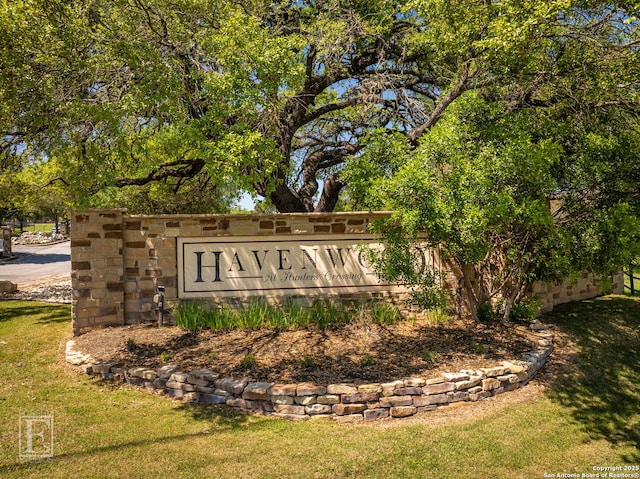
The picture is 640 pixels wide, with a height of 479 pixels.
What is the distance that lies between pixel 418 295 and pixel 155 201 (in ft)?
35.3

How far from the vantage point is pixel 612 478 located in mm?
3744

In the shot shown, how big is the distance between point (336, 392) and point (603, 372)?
3898 mm

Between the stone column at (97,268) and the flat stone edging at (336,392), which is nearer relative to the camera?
the flat stone edging at (336,392)

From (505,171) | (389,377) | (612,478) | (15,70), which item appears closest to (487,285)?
(505,171)

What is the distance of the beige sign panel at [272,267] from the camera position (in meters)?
7.24

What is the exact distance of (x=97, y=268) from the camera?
7098 millimetres

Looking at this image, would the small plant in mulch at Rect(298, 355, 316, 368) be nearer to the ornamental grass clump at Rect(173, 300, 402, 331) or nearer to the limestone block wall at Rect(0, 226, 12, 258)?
the ornamental grass clump at Rect(173, 300, 402, 331)

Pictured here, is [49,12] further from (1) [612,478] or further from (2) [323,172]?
(1) [612,478]

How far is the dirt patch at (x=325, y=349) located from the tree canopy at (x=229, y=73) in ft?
8.40

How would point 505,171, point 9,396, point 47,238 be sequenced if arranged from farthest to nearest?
point 47,238 → point 505,171 → point 9,396

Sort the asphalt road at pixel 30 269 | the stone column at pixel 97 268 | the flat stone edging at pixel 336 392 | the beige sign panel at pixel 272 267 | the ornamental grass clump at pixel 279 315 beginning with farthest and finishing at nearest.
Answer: the asphalt road at pixel 30 269 → the beige sign panel at pixel 272 267 → the stone column at pixel 97 268 → the ornamental grass clump at pixel 279 315 → the flat stone edging at pixel 336 392

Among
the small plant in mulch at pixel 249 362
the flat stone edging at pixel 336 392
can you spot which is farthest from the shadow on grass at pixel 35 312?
the small plant in mulch at pixel 249 362

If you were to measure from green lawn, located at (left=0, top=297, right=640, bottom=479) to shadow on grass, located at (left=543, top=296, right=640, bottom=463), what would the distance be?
0.9 inches

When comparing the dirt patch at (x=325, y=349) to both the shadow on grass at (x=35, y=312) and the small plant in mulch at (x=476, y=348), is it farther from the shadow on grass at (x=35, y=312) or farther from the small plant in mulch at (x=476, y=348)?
the shadow on grass at (x=35, y=312)
